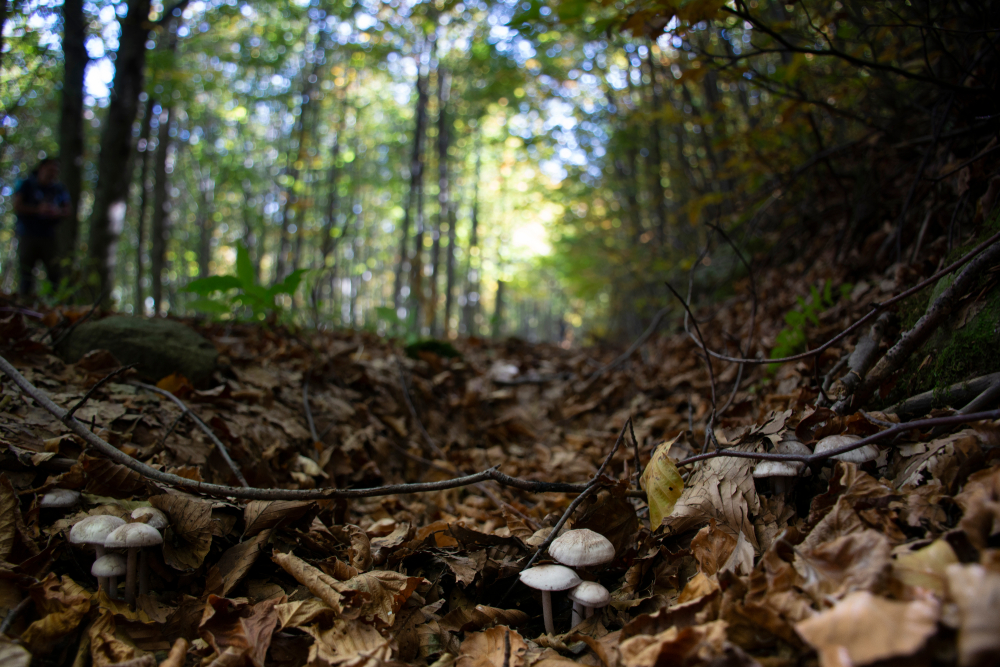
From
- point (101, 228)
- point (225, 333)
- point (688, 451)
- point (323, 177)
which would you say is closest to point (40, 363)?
point (225, 333)

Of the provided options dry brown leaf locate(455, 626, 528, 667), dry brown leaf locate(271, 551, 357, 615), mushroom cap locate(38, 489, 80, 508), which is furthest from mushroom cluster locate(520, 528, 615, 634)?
mushroom cap locate(38, 489, 80, 508)

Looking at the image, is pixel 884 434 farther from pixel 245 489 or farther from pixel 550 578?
pixel 245 489

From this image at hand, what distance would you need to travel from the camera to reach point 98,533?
1.56 meters

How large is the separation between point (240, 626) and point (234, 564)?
0.36 metres

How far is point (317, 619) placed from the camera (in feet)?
5.37

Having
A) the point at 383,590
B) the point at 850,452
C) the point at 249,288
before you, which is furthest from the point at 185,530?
the point at 249,288

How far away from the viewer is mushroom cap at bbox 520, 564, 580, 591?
5.24 ft

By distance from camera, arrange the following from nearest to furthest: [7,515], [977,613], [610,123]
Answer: [977,613], [7,515], [610,123]

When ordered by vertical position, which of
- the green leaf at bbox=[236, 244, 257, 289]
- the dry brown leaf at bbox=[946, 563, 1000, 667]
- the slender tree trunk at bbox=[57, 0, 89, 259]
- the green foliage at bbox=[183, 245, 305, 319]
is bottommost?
the dry brown leaf at bbox=[946, 563, 1000, 667]

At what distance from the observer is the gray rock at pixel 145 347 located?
10.1 ft

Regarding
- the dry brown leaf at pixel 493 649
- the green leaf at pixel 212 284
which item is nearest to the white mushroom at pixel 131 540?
the dry brown leaf at pixel 493 649

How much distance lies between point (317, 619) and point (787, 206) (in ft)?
18.9

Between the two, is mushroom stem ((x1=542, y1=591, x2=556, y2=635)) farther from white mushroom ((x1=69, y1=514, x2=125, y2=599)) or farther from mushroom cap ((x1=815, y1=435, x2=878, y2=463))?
white mushroom ((x1=69, y1=514, x2=125, y2=599))

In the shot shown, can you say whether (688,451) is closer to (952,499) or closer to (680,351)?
(952,499)
